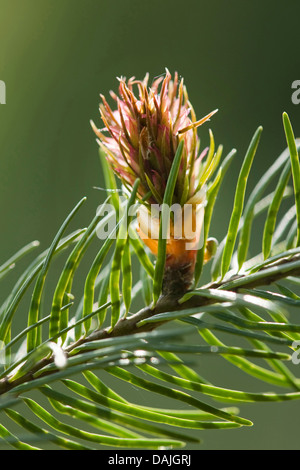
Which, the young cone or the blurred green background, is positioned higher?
the blurred green background

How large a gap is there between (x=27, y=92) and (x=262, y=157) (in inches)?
17.3

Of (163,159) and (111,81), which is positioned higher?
(111,81)

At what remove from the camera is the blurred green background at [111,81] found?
35.3 inches

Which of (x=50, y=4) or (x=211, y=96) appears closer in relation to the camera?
(x=211, y=96)

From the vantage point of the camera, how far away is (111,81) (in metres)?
1.06

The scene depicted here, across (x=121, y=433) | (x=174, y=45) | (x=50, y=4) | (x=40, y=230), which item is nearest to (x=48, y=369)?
(x=121, y=433)

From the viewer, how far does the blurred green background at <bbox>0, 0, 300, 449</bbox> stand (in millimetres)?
896

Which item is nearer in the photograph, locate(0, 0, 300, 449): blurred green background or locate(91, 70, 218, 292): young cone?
locate(91, 70, 218, 292): young cone

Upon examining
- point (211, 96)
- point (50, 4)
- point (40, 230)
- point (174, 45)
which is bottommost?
point (40, 230)

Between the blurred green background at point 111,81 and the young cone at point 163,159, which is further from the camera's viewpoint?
the blurred green background at point 111,81

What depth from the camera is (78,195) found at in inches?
36.8

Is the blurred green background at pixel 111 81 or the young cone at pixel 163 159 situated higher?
the blurred green background at pixel 111 81

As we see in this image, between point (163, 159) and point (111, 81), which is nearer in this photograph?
point (163, 159)
